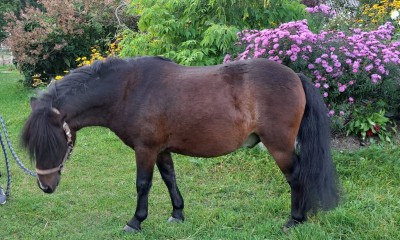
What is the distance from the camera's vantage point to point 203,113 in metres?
3.42

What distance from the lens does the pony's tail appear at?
348 centimetres

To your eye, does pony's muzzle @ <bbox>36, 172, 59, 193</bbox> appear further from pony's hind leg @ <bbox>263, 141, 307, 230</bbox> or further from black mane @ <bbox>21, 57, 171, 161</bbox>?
pony's hind leg @ <bbox>263, 141, 307, 230</bbox>

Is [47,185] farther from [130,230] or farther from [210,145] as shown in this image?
[210,145]

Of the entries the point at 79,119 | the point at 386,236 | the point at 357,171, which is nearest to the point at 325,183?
the point at 386,236

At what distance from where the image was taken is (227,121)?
3.40 metres

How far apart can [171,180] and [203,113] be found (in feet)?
2.65

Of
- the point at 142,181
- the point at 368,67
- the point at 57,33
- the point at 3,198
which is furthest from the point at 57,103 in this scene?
the point at 57,33

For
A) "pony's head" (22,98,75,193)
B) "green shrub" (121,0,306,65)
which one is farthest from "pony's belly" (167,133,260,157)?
"green shrub" (121,0,306,65)

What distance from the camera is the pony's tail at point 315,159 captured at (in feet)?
11.4

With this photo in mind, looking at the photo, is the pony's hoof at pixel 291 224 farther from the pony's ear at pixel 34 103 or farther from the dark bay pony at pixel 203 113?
the pony's ear at pixel 34 103

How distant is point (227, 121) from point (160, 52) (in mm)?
4081

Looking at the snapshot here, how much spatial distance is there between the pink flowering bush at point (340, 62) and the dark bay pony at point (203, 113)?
75.0 inches

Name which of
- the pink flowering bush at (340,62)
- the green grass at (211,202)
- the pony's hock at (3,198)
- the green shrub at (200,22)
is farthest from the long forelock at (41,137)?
the green shrub at (200,22)

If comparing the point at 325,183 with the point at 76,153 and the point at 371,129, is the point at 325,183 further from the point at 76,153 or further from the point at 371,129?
the point at 76,153
